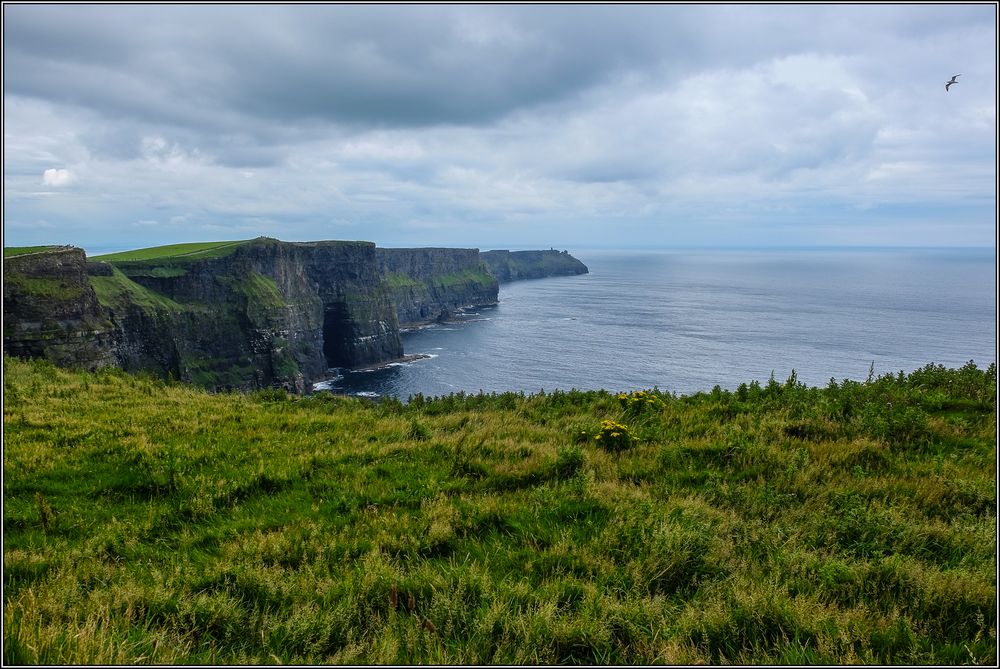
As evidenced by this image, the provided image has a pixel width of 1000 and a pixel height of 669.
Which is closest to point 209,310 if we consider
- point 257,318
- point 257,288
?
point 257,318

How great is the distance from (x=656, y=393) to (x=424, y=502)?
10271 mm

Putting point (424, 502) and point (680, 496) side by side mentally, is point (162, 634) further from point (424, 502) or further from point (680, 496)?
point (680, 496)

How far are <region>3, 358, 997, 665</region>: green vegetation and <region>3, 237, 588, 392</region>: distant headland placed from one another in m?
37.2

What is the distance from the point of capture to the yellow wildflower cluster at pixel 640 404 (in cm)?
1471

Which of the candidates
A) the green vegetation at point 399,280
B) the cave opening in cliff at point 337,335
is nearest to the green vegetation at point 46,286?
the cave opening in cliff at point 337,335

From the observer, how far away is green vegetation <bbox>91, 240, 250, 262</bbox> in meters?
96.1

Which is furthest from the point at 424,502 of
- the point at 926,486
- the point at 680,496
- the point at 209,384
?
the point at 209,384

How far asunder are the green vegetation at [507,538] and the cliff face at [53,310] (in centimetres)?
5909

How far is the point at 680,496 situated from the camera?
28.4ft

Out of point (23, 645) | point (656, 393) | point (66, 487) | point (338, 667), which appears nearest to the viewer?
point (23, 645)

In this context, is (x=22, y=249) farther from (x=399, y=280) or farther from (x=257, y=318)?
(x=399, y=280)

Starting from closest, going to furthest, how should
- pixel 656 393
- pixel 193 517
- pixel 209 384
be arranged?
pixel 193 517, pixel 656 393, pixel 209 384

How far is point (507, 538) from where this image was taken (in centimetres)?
737

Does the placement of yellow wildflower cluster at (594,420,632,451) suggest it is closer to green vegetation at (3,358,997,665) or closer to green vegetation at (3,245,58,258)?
green vegetation at (3,358,997,665)
